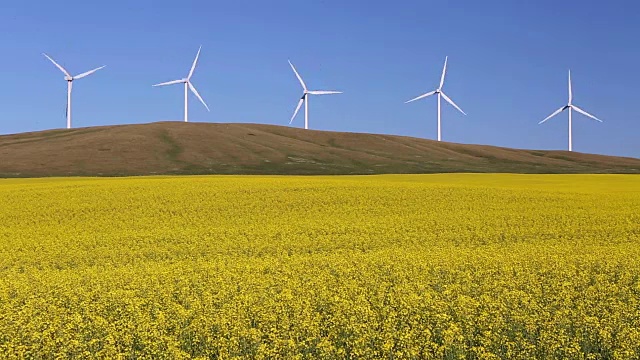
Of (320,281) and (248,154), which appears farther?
(248,154)

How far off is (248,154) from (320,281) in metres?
72.1

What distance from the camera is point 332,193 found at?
3106 centimetres

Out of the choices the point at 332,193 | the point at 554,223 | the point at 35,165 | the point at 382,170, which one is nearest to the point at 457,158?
the point at 382,170

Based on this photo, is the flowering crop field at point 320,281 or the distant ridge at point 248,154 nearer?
the flowering crop field at point 320,281

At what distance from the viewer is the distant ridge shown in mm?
72188

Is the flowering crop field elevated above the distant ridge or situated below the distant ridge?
below

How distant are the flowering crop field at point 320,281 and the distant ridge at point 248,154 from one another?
4448 cm

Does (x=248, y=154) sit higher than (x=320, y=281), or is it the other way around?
(x=248, y=154)

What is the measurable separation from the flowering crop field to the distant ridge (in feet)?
146

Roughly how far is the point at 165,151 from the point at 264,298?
2976 inches

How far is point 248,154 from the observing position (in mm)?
83750

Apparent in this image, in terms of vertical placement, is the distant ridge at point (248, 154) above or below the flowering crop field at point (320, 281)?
above

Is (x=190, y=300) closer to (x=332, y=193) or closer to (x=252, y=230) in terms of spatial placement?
(x=252, y=230)

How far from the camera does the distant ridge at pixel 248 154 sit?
237 feet
